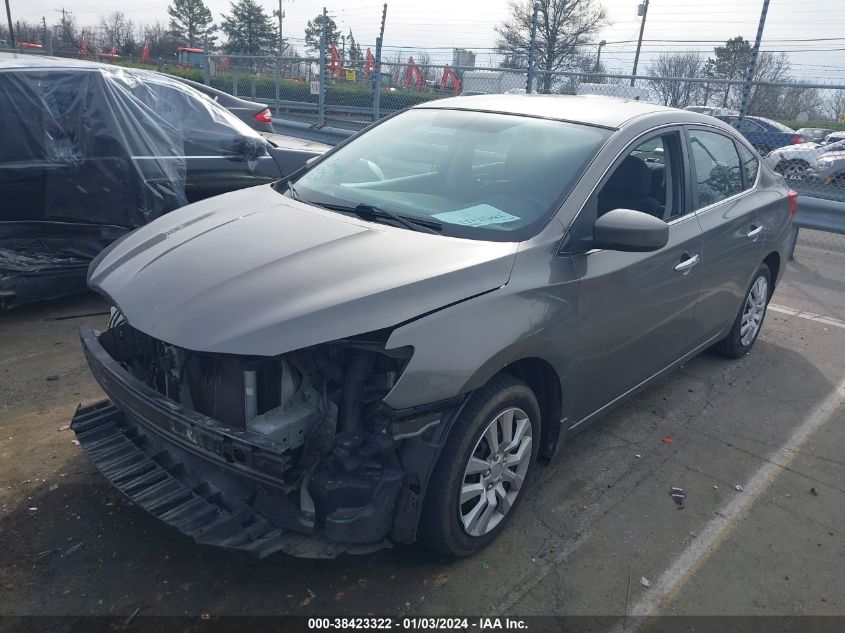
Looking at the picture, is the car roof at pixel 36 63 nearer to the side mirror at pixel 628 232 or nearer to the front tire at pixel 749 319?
the side mirror at pixel 628 232

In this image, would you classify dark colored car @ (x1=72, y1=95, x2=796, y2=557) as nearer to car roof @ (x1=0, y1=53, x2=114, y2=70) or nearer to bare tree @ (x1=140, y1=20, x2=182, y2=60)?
car roof @ (x1=0, y1=53, x2=114, y2=70)

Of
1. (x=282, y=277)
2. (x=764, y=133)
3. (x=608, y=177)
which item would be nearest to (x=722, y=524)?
(x=608, y=177)

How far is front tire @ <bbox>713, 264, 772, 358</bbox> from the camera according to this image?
4975 millimetres

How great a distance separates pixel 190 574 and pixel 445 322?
1.40 metres

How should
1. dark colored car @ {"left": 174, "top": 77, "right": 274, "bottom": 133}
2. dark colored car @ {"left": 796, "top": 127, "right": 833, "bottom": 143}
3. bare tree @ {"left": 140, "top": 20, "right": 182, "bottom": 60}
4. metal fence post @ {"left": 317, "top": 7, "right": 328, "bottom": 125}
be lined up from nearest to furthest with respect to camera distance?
dark colored car @ {"left": 174, "top": 77, "right": 274, "bottom": 133}
dark colored car @ {"left": 796, "top": 127, "right": 833, "bottom": 143}
metal fence post @ {"left": 317, "top": 7, "right": 328, "bottom": 125}
bare tree @ {"left": 140, "top": 20, "right": 182, "bottom": 60}

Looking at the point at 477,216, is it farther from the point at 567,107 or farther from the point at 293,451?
the point at 293,451

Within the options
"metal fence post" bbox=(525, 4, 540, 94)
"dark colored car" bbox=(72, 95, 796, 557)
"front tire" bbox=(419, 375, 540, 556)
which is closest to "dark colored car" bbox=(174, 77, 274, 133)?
"metal fence post" bbox=(525, 4, 540, 94)

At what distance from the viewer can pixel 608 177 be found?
10.8ft

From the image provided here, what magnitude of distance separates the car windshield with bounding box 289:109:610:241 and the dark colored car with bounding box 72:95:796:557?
1 cm

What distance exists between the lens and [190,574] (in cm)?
273

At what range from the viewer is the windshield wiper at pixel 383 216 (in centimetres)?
309

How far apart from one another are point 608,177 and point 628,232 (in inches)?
17.2

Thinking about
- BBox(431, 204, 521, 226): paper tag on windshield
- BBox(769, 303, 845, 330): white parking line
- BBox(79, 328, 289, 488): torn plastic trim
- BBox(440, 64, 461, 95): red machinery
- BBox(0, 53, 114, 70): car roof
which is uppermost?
BBox(440, 64, 461, 95): red machinery

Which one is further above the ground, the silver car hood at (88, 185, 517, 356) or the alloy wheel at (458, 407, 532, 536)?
the silver car hood at (88, 185, 517, 356)
